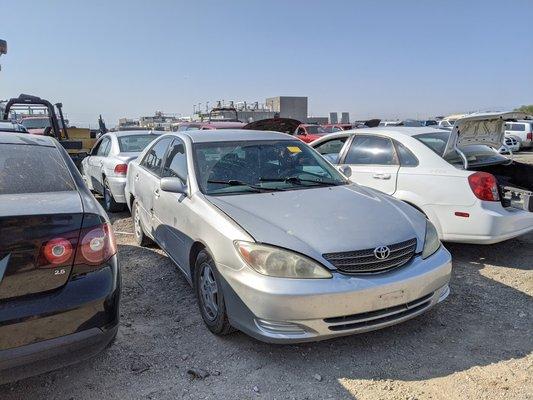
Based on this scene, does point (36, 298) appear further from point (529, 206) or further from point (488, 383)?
point (529, 206)

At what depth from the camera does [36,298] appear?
2230 mm

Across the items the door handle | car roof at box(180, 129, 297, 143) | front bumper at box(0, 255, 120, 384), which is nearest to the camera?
front bumper at box(0, 255, 120, 384)

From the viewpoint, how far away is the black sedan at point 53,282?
2162 mm

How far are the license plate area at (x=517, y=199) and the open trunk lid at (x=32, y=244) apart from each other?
421cm

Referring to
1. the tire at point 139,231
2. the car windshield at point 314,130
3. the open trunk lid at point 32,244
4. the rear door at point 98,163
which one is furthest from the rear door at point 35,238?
the car windshield at point 314,130

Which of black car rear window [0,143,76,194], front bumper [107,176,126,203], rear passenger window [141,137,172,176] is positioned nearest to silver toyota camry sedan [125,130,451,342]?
rear passenger window [141,137,172,176]

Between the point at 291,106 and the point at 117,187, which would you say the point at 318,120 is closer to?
the point at 291,106

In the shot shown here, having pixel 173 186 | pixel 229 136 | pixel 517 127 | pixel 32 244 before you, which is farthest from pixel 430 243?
pixel 517 127

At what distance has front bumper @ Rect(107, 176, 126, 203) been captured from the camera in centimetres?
717

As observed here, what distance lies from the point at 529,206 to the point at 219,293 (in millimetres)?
3538

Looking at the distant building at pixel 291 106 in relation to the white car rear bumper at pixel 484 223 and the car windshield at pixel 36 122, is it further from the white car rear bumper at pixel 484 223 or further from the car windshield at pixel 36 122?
the white car rear bumper at pixel 484 223

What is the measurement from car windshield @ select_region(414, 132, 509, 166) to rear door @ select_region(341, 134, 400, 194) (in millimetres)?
395

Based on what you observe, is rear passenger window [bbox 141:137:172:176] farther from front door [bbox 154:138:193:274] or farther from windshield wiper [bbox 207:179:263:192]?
windshield wiper [bbox 207:179:263:192]

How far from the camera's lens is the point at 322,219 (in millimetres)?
3230
